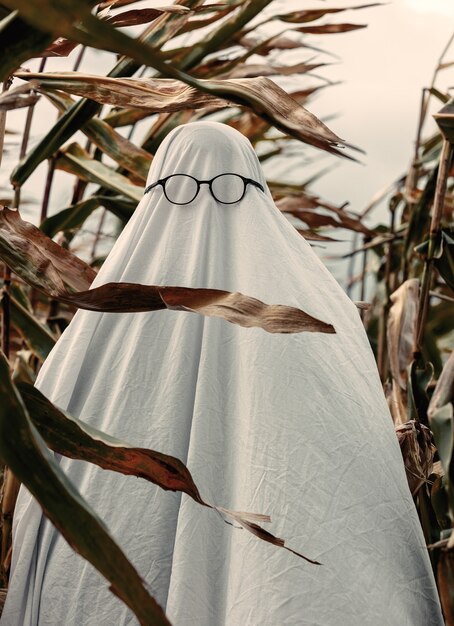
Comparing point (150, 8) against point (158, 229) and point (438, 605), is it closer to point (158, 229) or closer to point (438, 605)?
point (158, 229)

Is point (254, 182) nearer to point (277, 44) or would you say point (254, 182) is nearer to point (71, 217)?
point (71, 217)

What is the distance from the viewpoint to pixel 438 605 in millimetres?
1354

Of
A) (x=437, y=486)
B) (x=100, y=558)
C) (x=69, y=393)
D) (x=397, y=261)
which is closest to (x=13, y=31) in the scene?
(x=100, y=558)

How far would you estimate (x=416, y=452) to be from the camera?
159cm

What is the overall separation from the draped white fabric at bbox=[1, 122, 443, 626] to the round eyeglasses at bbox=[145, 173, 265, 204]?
0.07 m

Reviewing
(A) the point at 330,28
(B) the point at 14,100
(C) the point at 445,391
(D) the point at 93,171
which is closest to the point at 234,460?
(C) the point at 445,391

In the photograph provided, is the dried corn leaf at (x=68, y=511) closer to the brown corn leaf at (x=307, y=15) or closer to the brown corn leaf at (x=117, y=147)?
the brown corn leaf at (x=117, y=147)

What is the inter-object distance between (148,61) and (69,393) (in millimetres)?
868

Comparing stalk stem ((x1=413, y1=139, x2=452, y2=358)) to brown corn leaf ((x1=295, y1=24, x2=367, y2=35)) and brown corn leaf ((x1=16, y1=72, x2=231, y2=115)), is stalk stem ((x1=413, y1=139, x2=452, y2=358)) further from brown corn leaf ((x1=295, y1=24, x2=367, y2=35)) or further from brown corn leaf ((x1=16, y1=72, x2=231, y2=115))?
brown corn leaf ((x1=16, y1=72, x2=231, y2=115))

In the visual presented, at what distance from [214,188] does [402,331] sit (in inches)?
21.9

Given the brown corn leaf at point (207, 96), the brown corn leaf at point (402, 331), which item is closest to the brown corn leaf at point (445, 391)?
the brown corn leaf at point (207, 96)

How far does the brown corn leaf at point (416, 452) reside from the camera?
159 cm

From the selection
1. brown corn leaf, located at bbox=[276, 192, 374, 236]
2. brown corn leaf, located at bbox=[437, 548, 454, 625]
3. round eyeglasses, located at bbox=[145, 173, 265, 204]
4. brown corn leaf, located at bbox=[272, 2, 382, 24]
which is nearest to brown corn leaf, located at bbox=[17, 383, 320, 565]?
brown corn leaf, located at bbox=[437, 548, 454, 625]

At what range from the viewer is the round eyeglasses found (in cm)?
169
